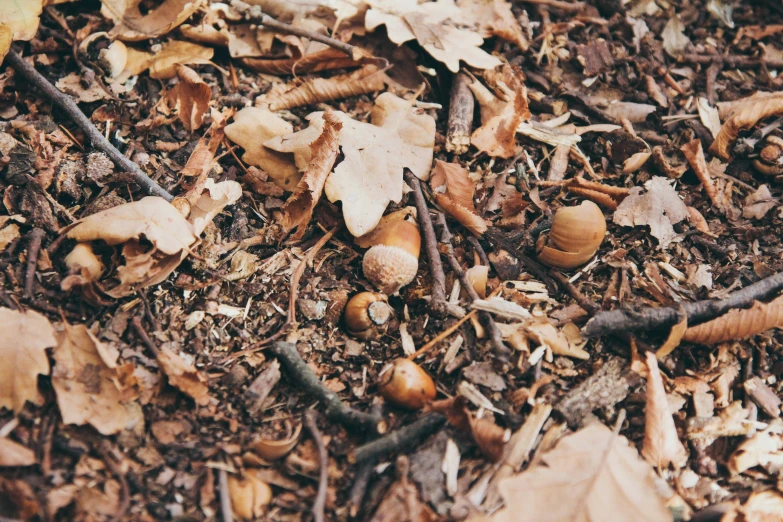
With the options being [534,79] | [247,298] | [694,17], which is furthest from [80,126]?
[694,17]

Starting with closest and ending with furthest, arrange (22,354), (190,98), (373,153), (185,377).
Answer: (22,354) < (185,377) < (373,153) < (190,98)

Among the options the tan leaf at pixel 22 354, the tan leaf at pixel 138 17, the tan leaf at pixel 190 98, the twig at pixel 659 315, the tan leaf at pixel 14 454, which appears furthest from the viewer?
the tan leaf at pixel 138 17

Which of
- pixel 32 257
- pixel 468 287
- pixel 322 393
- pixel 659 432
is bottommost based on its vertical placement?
pixel 659 432

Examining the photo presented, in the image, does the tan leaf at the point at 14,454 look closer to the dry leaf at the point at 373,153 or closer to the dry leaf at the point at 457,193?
the dry leaf at the point at 373,153

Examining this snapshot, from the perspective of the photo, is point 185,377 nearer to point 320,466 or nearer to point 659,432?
point 320,466

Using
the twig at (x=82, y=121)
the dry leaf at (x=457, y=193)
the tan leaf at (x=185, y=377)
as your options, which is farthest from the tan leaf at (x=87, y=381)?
the dry leaf at (x=457, y=193)

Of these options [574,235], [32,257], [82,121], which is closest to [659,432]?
[574,235]
